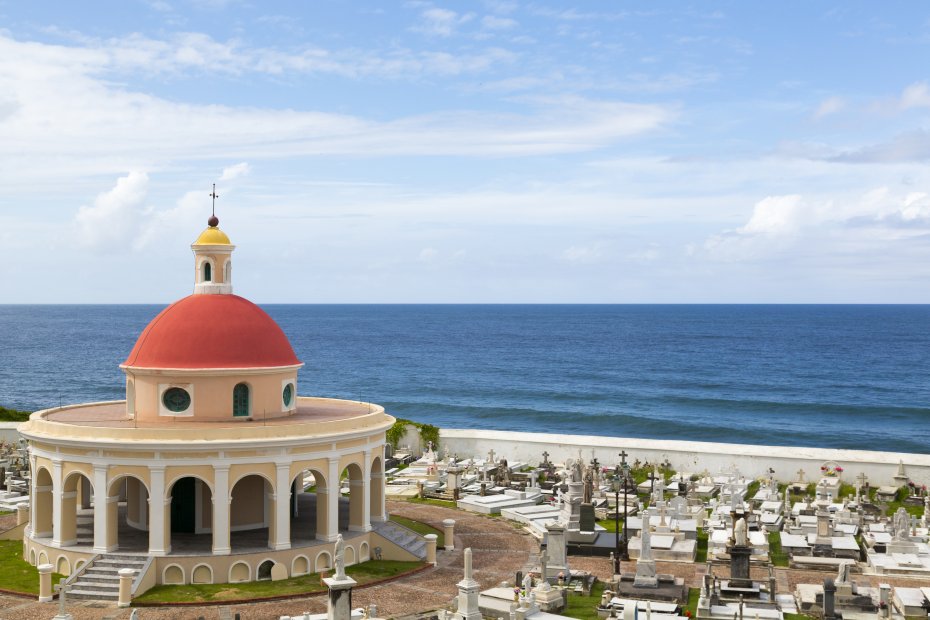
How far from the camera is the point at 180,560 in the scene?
2583 centimetres

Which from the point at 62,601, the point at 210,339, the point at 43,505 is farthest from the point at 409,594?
the point at 43,505

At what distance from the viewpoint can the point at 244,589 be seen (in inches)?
997

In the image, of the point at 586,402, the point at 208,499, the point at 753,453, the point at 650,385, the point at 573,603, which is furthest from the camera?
the point at 650,385

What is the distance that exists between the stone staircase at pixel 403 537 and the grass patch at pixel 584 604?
5.19m

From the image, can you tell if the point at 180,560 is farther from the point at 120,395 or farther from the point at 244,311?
the point at 120,395

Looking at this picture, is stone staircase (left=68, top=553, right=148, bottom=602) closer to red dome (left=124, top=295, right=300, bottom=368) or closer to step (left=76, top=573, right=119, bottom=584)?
step (left=76, top=573, right=119, bottom=584)

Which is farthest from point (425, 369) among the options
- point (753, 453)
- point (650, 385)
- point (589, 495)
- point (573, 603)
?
point (573, 603)

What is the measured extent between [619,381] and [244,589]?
82.4 meters

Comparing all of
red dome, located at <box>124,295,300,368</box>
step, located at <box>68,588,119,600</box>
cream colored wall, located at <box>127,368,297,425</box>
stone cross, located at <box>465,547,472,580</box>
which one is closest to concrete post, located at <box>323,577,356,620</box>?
stone cross, located at <box>465,547,472,580</box>

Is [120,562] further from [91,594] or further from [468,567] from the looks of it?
[468,567]

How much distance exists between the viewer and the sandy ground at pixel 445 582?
77.4 ft

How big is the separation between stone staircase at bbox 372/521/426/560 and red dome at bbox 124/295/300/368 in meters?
5.48

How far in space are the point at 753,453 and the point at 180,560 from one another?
2516 cm

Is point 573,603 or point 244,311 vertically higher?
point 244,311
